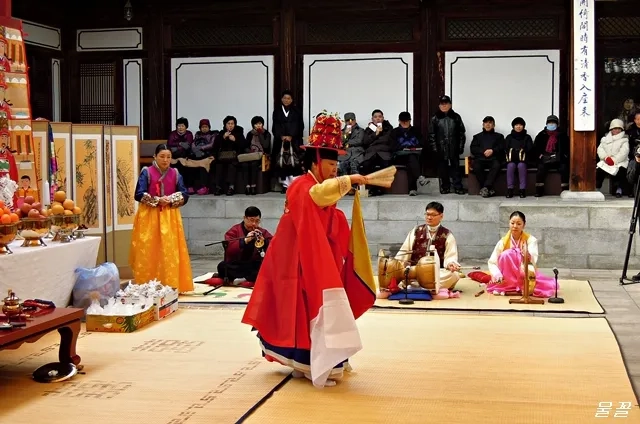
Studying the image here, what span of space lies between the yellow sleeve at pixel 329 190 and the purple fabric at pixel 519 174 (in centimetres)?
691

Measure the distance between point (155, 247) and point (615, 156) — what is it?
6261 mm

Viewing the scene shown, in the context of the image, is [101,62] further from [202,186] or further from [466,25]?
[466,25]

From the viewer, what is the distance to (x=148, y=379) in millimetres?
4898

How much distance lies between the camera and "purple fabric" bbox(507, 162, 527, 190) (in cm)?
1130

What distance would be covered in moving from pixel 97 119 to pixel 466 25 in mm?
5535

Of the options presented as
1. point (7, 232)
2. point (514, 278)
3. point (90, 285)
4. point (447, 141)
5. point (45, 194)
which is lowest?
point (514, 278)

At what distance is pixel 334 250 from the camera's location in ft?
16.3

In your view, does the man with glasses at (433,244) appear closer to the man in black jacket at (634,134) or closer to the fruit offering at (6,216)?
the fruit offering at (6,216)

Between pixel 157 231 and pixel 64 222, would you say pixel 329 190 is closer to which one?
pixel 64 222

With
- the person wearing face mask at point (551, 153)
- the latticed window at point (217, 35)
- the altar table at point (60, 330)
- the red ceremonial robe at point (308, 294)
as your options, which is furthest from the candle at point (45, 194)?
the person wearing face mask at point (551, 153)

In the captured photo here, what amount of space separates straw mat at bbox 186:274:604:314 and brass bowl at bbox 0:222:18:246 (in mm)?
2089

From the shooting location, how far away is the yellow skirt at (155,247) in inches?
296

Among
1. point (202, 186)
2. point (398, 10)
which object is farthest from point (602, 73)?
point (202, 186)

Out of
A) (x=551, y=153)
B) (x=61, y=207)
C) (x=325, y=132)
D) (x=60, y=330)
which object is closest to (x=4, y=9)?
(x=61, y=207)
